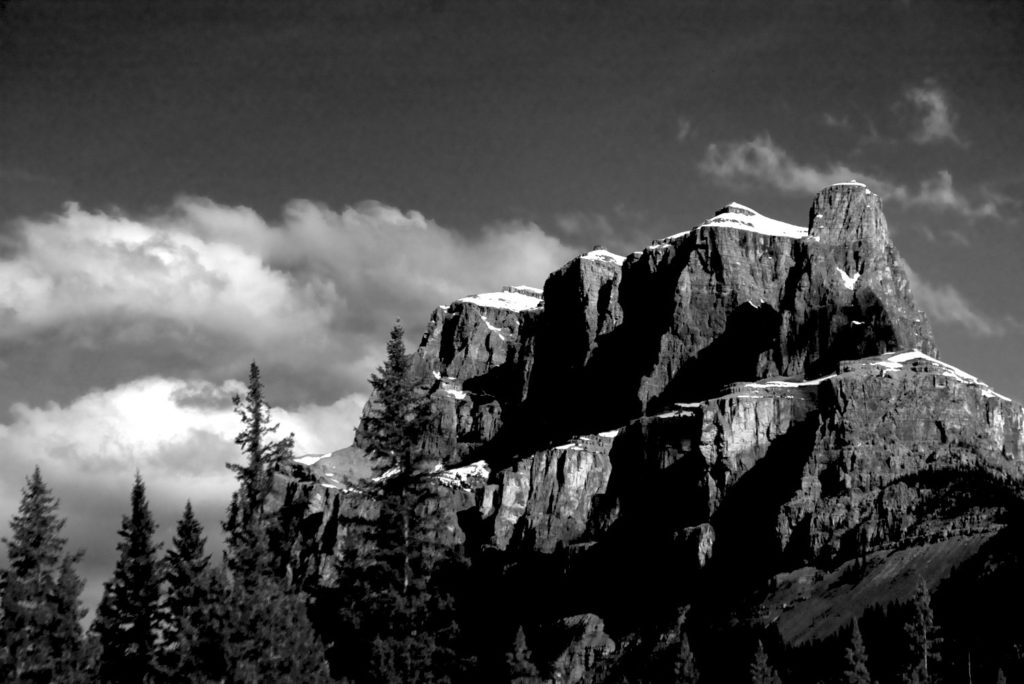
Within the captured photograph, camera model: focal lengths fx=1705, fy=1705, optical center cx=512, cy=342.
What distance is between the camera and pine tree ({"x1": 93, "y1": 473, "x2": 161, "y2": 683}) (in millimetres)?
78688

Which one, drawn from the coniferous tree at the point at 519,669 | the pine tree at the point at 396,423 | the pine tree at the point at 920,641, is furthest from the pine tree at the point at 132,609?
the pine tree at the point at 920,641

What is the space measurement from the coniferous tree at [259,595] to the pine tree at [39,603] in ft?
19.3

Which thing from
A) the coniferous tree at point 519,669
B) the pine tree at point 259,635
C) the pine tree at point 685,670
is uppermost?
the pine tree at point 685,670

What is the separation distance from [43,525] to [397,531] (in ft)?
45.3

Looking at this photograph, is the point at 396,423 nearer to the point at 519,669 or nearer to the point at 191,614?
the point at 191,614

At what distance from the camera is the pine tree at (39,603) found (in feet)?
210

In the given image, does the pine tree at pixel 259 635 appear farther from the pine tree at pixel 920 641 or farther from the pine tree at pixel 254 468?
the pine tree at pixel 920 641

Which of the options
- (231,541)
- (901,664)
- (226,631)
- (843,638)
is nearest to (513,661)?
(231,541)

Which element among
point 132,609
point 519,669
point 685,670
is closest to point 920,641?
point 685,670

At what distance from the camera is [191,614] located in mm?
70562

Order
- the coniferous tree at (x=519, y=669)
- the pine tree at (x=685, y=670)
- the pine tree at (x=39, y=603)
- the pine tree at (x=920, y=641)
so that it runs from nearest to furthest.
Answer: the pine tree at (x=39, y=603) < the coniferous tree at (x=519, y=669) < the pine tree at (x=920, y=641) < the pine tree at (x=685, y=670)

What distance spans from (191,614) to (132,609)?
33.2 feet

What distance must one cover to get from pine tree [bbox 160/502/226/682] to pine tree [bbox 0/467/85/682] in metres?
4.47

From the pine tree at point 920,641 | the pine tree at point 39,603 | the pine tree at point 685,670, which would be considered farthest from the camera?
the pine tree at point 685,670
